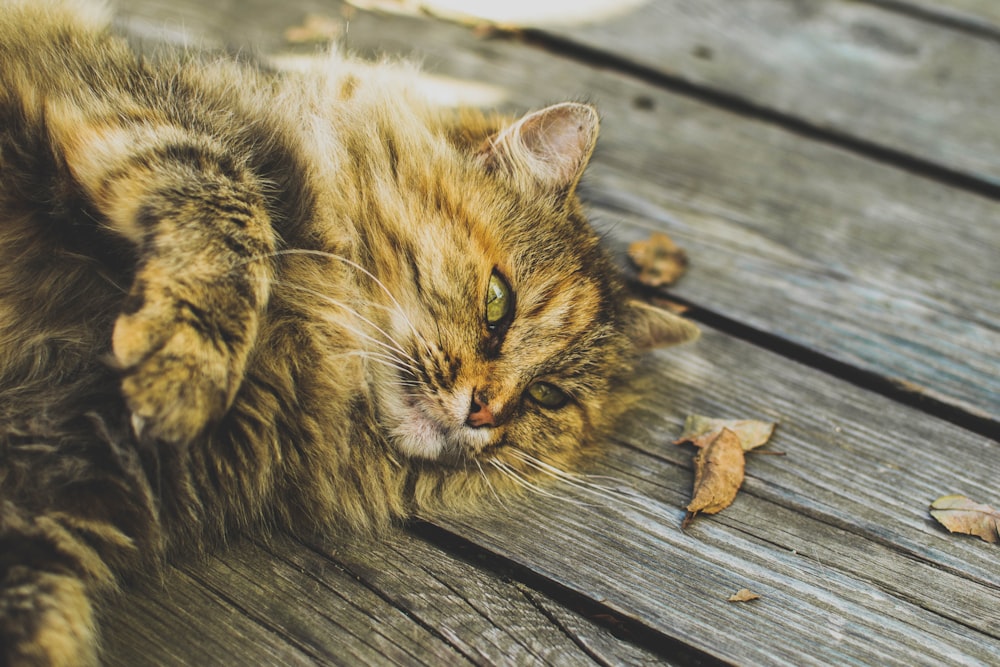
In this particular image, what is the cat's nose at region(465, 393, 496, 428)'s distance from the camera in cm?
164

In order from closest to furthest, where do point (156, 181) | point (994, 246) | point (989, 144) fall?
point (156, 181), point (994, 246), point (989, 144)

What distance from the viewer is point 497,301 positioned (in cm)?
175

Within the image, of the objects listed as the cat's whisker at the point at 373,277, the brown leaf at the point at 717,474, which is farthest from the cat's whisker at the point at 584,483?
the cat's whisker at the point at 373,277

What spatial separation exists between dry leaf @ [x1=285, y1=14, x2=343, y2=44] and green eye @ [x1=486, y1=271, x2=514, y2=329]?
4.81 ft

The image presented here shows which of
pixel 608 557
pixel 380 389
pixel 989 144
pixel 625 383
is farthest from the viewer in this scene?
pixel 989 144

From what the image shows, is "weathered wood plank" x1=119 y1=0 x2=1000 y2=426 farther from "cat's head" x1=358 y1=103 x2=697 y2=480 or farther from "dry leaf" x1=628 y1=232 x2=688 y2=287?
"cat's head" x1=358 y1=103 x2=697 y2=480

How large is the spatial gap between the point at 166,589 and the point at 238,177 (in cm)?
83

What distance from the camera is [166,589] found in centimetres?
140

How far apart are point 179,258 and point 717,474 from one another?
122 cm

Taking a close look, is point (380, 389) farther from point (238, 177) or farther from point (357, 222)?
point (238, 177)

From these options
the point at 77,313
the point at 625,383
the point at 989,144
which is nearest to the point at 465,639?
the point at 625,383

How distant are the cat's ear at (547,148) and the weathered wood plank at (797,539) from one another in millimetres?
635

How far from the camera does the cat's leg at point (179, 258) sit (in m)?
1.24

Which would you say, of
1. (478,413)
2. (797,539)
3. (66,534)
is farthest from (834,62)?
(66,534)
